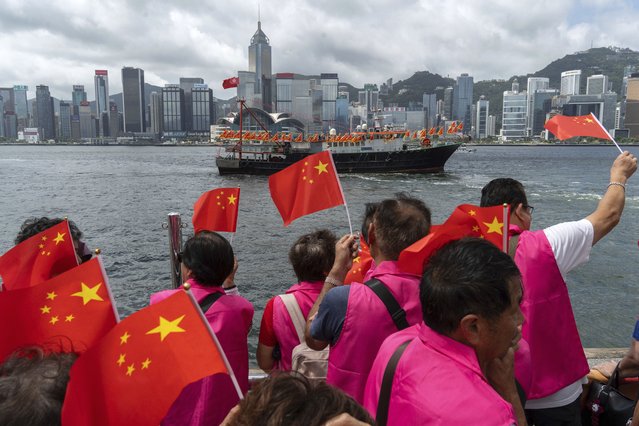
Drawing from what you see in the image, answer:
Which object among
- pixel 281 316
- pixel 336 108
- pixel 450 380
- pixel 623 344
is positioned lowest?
pixel 623 344

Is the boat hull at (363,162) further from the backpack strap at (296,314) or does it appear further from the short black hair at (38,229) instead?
the backpack strap at (296,314)

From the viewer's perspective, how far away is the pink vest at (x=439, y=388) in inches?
52.5

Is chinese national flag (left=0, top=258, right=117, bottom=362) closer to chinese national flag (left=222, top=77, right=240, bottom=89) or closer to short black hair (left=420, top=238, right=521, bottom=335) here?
short black hair (left=420, top=238, right=521, bottom=335)

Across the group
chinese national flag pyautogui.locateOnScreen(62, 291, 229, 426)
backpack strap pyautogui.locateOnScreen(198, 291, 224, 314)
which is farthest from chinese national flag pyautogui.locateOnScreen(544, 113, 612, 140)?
chinese national flag pyautogui.locateOnScreen(62, 291, 229, 426)

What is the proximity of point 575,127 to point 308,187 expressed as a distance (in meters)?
2.06

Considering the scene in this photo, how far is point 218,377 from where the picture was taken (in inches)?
93.8

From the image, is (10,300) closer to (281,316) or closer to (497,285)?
(281,316)

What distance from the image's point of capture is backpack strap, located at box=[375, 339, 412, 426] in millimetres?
1523

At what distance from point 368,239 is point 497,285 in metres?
0.91

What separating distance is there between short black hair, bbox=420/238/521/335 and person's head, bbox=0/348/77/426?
1056mm

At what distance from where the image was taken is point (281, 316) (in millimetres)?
2703

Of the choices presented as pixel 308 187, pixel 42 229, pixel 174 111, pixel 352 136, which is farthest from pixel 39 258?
pixel 174 111

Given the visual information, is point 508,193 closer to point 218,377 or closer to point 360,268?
point 360,268

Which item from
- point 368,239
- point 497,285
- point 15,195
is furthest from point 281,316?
point 15,195
